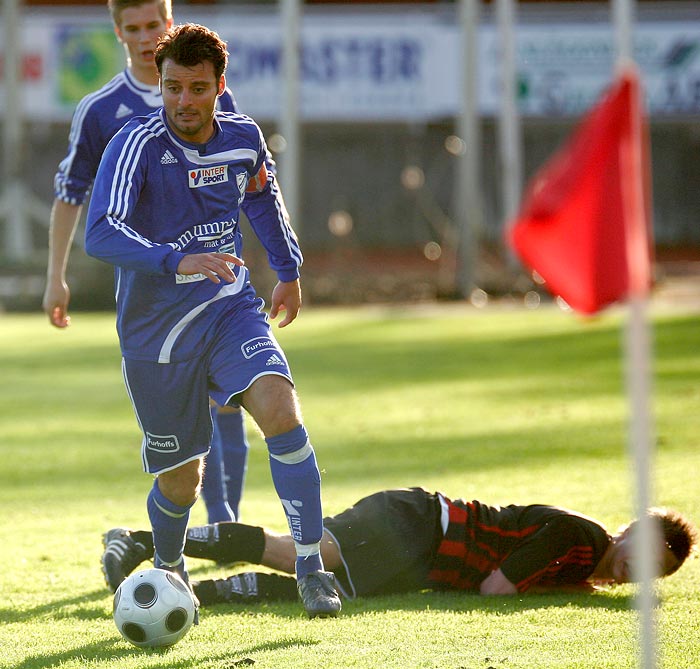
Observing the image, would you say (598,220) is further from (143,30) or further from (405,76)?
(405,76)

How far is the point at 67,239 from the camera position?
6199 millimetres

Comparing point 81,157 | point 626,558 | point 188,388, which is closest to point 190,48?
point 188,388

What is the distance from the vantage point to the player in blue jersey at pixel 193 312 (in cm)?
495

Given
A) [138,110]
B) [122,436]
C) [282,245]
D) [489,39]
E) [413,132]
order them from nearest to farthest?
1. [282,245]
2. [138,110]
3. [122,436]
4. [489,39]
5. [413,132]

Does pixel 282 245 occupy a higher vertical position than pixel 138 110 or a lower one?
lower

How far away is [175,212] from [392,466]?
4289 millimetres

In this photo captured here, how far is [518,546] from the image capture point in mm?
5477

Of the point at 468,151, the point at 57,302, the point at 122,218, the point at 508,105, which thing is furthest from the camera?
the point at 508,105

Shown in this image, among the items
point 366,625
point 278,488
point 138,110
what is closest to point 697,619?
point 366,625

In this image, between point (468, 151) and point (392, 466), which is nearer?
point (392, 466)

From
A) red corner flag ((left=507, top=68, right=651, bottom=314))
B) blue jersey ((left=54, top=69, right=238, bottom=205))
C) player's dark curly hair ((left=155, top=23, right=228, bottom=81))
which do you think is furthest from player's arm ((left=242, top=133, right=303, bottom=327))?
red corner flag ((left=507, top=68, right=651, bottom=314))

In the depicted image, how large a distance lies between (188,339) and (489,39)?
23.9 meters

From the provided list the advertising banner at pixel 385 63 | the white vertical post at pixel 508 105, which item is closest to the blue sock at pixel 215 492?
the white vertical post at pixel 508 105

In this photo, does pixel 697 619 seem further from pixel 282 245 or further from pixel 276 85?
pixel 276 85
